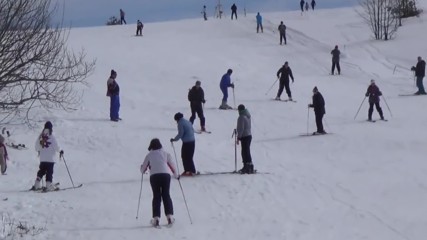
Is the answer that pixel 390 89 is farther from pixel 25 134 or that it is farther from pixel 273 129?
pixel 25 134

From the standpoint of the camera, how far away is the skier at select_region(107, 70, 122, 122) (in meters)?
21.6

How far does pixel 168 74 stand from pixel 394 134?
13978mm

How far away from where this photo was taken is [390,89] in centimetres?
2942

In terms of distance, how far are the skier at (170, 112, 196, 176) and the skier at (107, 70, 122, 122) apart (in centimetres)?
621

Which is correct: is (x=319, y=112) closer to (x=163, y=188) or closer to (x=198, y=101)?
(x=198, y=101)

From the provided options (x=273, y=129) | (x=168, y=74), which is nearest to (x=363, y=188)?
(x=273, y=129)

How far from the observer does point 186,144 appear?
16.0 meters

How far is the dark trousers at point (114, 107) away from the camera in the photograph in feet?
71.4

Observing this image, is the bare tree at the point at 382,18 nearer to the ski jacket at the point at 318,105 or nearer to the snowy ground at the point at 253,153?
the snowy ground at the point at 253,153

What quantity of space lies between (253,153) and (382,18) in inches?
1171

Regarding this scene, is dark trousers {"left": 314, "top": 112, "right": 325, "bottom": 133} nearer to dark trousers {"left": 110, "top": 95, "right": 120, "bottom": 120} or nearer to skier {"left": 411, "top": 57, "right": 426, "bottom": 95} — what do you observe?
dark trousers {"left": 110, "top": 95, "right": 120, "bottom": 120}

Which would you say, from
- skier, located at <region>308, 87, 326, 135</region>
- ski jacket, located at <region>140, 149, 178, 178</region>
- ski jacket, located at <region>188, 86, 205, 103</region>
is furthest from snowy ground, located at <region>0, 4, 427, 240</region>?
ski jacket, located at <region>188, 86, 205, 103</region>

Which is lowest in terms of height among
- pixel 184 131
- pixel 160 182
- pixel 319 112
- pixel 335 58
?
pixel 160 182

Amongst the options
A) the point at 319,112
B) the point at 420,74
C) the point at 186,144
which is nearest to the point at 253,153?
the point at 186,144
